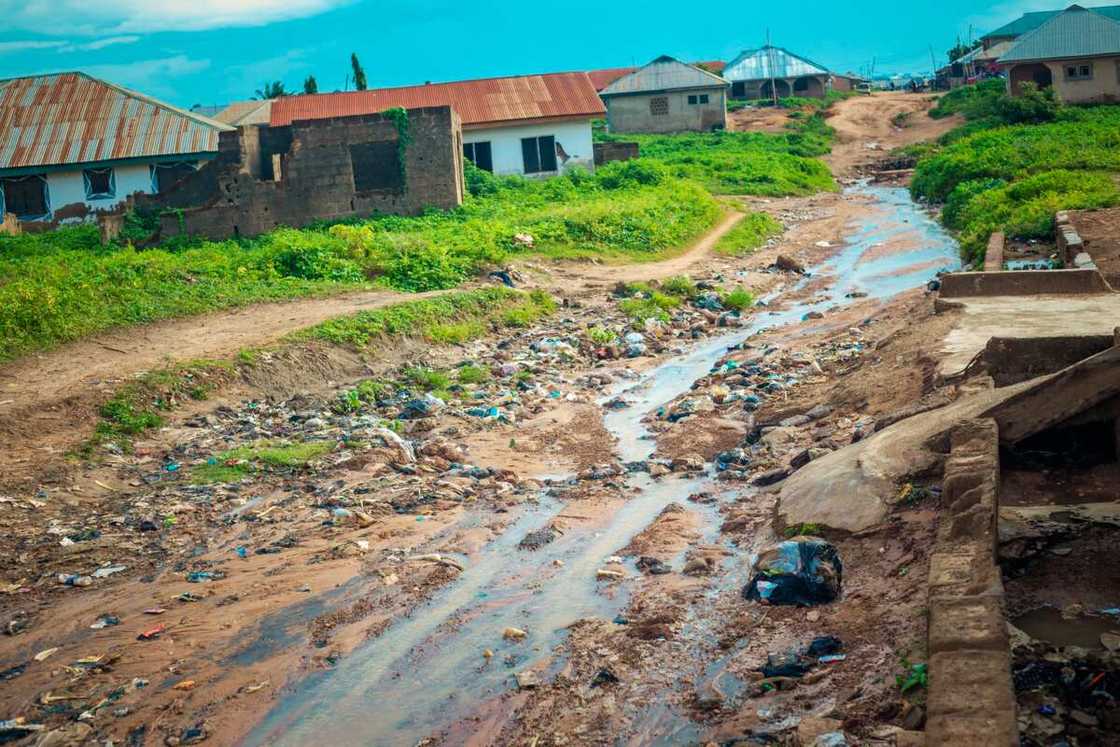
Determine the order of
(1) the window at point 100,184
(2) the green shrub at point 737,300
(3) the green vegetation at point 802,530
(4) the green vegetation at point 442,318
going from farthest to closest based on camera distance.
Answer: (1) the window at point 100,184 → (2) the green shrub at point 737,300 → (4) the green vegetation at point 442,318 → (3) the green vegetation at point 802,530

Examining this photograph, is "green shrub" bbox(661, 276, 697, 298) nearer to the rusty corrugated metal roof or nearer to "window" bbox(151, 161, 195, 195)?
the rusty corrugated metal roof

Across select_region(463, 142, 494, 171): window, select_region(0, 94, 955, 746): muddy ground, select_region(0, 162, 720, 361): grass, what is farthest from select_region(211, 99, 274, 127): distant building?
select_region(0, 94, 955, 746): muddy ground

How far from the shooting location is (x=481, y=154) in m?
30.1

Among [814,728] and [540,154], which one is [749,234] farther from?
[814,728]

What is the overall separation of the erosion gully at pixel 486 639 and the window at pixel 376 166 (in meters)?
13.8

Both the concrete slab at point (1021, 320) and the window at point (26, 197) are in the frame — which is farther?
the window at point (26, 197)

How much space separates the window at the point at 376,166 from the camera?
23797mm

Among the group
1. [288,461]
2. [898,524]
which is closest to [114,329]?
[288,461]

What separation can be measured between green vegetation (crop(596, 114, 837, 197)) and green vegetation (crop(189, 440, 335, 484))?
20599 mm

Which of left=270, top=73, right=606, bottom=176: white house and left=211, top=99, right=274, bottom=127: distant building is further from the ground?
left=211, top=99, right=274, bottom=127: distant building

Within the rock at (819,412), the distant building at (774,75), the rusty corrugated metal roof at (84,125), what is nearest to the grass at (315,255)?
the rusty corrugated metal roof at (84,125)

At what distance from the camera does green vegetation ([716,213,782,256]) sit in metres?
23.9

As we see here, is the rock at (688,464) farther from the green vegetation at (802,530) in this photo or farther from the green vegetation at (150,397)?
the green vegetation at (150,397)

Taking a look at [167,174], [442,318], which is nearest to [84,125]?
[167,174]
